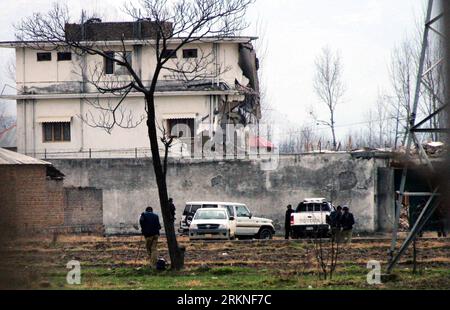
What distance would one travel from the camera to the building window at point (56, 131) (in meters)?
52.8

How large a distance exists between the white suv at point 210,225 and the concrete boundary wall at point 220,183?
323 inches

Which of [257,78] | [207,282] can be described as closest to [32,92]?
[257,78]

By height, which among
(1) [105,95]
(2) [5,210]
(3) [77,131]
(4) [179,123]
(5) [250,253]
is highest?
(1) [105,95]

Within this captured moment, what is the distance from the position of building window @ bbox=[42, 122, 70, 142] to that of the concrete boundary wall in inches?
354

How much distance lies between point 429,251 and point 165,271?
885 centimetres

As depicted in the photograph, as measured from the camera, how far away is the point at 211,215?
35438mm

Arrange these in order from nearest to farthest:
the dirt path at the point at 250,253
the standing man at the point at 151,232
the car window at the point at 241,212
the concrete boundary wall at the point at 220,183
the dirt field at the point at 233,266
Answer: the dirt field at the point at 233,266
the standing man at the point at 151,232
the dirt path at the point at 250,253
the car window at the point at 241,212
the concrete boundary wall at the point at 220,183

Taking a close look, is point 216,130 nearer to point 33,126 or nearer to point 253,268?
point 33,126

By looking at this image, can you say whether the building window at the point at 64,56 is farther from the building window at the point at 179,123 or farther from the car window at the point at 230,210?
the car window at the point at 230,210

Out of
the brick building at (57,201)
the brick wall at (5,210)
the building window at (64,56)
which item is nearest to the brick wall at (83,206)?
the brick building at (57,201)

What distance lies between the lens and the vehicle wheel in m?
38.1

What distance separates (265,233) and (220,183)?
20.3 feet

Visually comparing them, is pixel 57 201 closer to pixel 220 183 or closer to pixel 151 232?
pixel 220 183

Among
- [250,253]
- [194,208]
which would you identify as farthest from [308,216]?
[250,253]
